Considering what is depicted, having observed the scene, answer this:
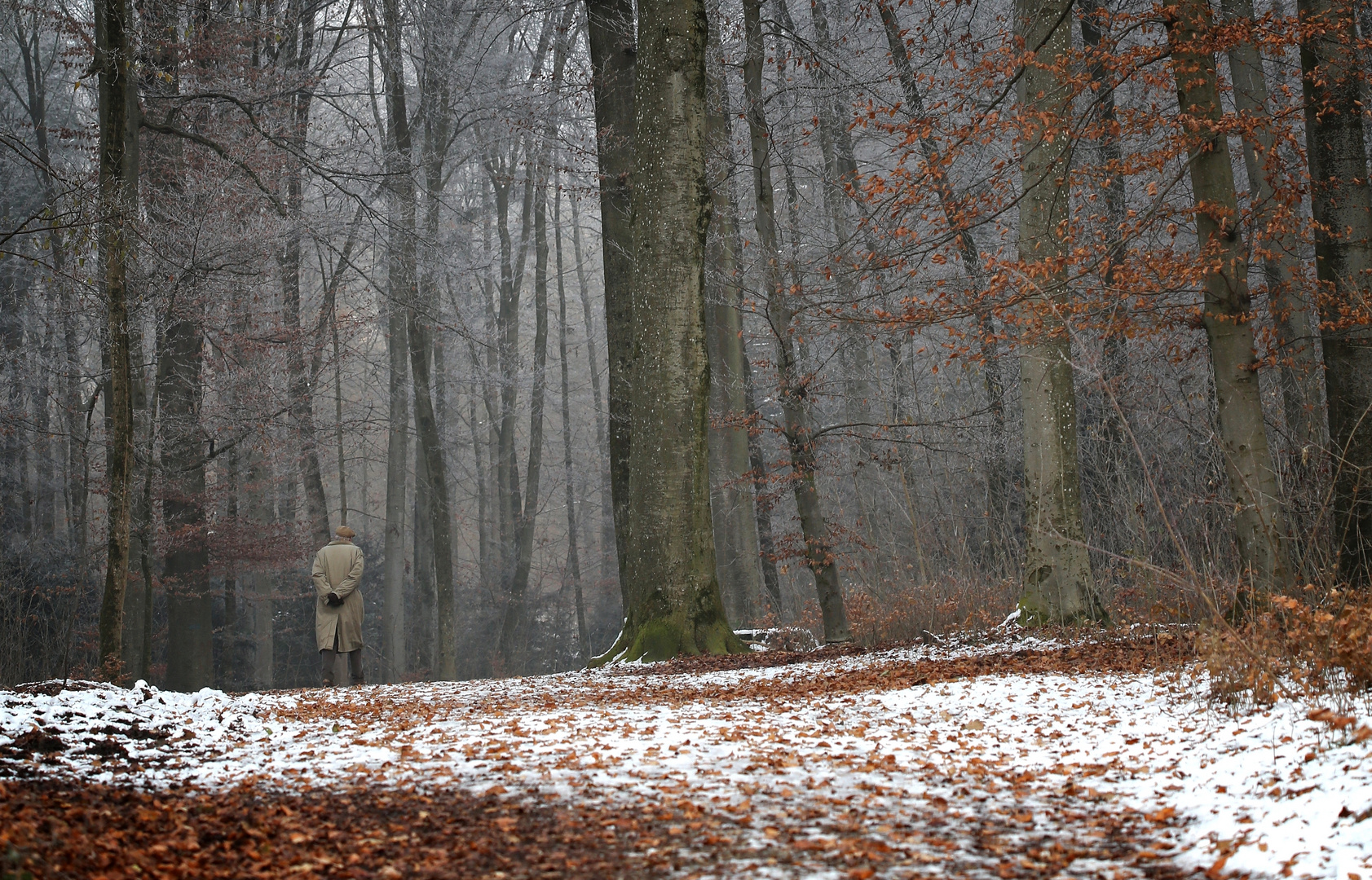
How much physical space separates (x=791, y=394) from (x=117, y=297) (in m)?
5.50

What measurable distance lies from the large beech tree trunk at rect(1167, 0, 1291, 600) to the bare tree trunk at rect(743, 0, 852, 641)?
379 cm

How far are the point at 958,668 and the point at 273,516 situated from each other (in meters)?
15.2

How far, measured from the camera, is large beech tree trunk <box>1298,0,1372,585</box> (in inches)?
279

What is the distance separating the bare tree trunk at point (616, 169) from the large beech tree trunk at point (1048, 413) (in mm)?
4321

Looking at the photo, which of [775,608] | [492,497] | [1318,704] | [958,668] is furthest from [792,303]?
[492,497]

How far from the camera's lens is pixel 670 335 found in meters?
8.18

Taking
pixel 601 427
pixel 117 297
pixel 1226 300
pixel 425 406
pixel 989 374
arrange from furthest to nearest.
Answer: pixel 601 427 → pixel 425 406 → pixel 989 374 → pixel 117 297 → pixel 1226 300

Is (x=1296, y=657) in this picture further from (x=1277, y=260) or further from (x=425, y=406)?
(x=425, y=406)

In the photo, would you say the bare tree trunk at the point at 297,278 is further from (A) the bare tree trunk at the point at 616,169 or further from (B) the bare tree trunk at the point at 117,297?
(B) the bare tree trunk at the point at 117,297

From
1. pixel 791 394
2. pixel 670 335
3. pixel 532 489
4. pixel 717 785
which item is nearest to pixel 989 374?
pixel 791 394

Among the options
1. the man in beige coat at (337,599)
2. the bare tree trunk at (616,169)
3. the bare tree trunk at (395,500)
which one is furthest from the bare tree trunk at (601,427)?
the man in beige coat at (337,599)

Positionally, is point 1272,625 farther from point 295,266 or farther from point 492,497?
point 492,497

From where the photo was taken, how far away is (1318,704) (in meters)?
3.75

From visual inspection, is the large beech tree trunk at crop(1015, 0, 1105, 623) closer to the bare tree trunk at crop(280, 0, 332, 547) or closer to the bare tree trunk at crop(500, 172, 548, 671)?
the bare tree trunk at crop(280, 0, 332, 547)
